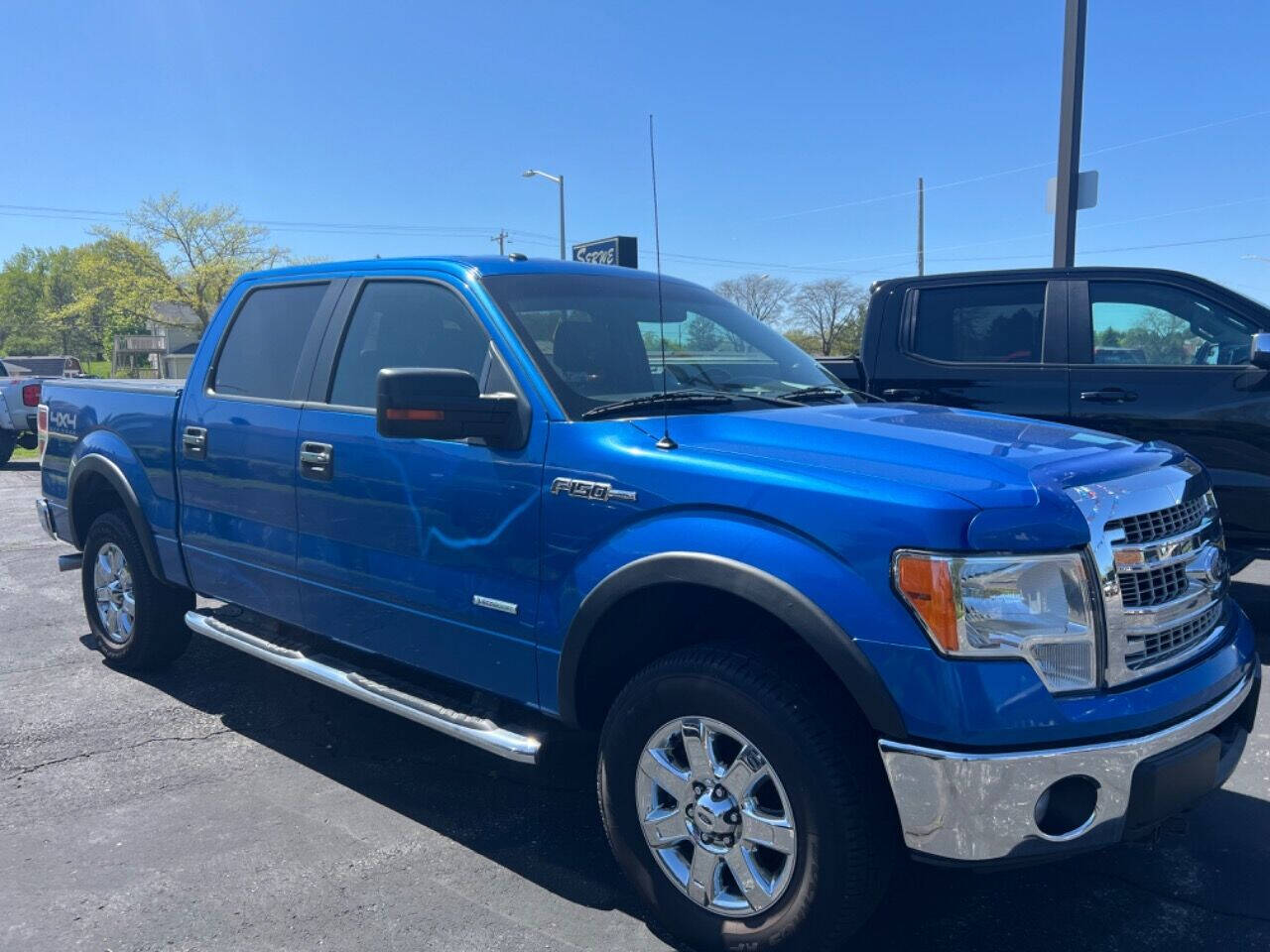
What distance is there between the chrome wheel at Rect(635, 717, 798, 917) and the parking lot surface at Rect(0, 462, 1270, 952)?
30 centimetres

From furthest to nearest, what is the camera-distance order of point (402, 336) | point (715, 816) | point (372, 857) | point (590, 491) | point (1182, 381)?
point (1182, 381)
point (402, 336)
point (372, 857)
point (590, 491)
point (715, 816)

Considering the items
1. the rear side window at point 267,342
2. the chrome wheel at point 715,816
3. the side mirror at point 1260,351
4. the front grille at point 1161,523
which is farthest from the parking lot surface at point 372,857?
the side mirror at point 1260,351

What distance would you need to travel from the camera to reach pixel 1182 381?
19.2 feet

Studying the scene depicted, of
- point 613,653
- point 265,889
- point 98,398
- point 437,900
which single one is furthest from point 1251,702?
point 98,398

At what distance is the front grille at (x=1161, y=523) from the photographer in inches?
101

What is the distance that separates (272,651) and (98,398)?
2.02m

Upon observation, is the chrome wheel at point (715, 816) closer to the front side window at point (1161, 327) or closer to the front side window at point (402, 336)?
the front side window at point (402, 336)

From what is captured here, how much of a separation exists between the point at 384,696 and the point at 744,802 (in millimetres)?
1488

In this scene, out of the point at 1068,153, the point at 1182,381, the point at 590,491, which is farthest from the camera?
the point at 1068,153

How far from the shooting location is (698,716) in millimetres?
2717

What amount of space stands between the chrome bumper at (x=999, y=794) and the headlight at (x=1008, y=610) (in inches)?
6.7

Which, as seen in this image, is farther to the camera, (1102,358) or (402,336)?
(1102,358)

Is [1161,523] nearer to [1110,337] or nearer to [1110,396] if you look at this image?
[1110,396]

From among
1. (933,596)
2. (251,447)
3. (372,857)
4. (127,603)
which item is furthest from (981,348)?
(127,603)
